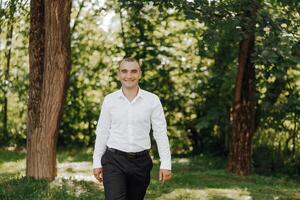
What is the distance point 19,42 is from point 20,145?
11.5ft

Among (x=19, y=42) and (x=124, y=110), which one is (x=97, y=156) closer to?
(x=124, y=110)

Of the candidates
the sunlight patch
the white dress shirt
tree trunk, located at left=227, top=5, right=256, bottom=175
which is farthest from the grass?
the white dress shirt

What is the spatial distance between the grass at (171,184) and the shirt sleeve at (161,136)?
3657 millimetres

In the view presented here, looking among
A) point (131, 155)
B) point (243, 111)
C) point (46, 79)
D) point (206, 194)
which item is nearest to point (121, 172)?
point (131, 155)

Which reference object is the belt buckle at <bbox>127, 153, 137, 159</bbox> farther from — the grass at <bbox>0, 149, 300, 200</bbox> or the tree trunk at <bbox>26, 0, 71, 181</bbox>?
the tree trunk at <bbox>26, 0, 71, 181</bbox>

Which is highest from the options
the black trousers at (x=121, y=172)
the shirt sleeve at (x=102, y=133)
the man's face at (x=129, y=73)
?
the man's face at (x=129, y=73)

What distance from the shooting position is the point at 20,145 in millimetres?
18891

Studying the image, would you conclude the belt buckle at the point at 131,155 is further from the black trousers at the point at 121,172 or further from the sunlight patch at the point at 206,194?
the sunlight patch at the point at 206,194

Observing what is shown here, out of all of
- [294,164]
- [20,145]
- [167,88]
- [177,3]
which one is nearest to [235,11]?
[177,3]

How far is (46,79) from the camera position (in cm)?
962

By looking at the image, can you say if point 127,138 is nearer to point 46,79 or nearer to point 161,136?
point 161,136

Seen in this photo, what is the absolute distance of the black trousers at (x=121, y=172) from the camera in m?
5.19

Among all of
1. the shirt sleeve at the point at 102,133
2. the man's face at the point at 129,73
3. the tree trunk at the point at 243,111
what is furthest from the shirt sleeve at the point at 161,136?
the tree trunk at the point at 243,111

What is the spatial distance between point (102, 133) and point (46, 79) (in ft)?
14.8
